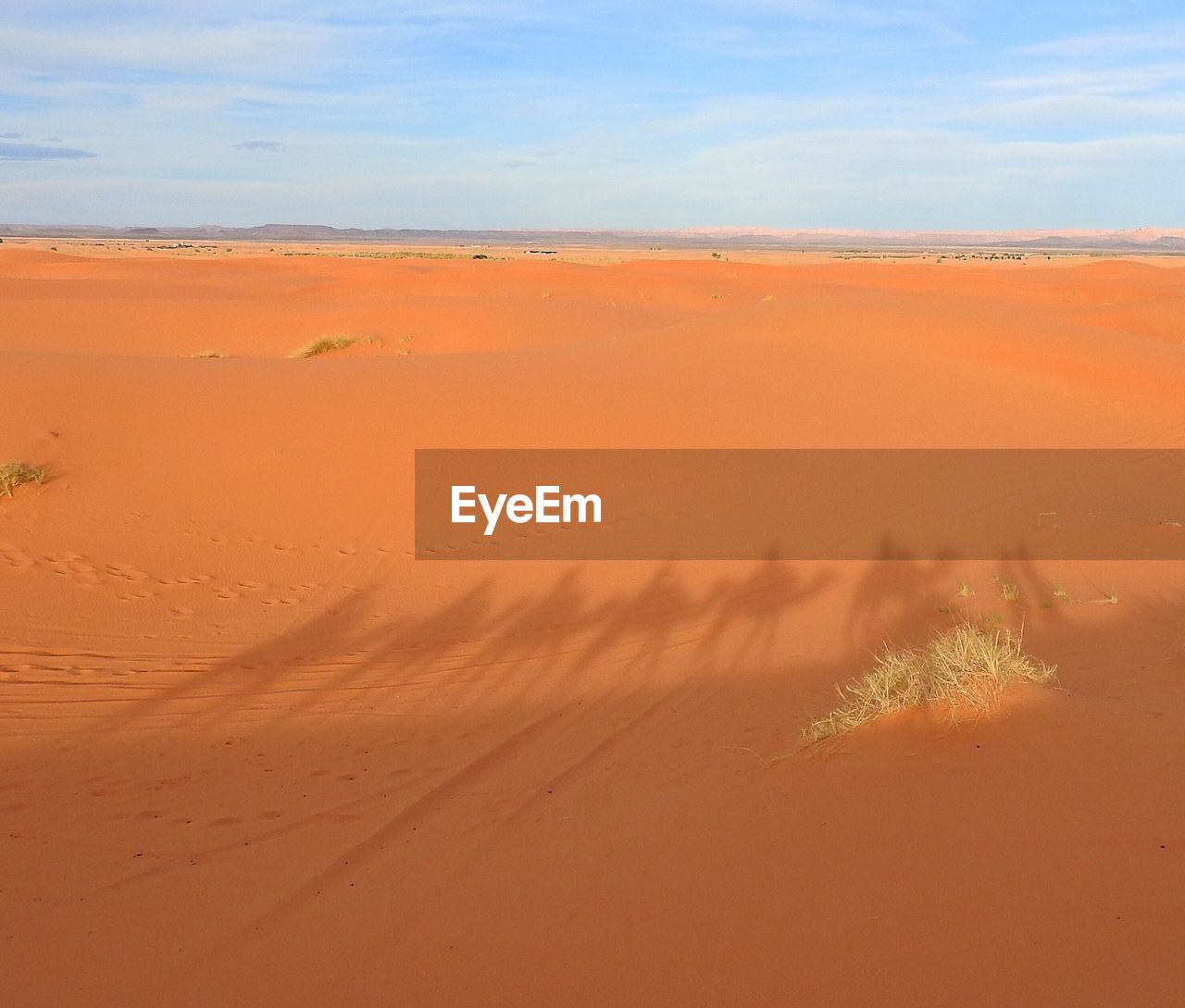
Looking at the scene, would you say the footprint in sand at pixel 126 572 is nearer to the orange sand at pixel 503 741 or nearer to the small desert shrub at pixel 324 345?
the orange sand at pixel 503 741

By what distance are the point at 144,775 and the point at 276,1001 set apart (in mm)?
2608

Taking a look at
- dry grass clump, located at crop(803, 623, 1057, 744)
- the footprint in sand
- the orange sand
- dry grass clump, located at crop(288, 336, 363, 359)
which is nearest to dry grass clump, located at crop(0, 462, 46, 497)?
the orange sand

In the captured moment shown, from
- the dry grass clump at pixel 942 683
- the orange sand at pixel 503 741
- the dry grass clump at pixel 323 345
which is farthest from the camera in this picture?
the dry grass clump at pixel 323 345

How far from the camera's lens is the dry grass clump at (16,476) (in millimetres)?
10617

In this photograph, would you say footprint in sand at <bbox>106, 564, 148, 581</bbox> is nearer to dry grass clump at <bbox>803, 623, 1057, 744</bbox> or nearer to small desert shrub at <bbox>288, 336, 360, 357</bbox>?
dry grass clump at <bbox>803, 623, 1057, 744</bbox>

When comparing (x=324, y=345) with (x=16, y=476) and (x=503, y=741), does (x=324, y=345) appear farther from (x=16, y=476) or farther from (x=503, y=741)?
(x=503, y=741)

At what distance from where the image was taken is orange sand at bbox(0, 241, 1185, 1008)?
362cm

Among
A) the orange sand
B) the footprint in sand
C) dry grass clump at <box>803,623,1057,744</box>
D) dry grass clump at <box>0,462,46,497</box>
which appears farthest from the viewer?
dry grass clump at <box>0,462,46,497</box>

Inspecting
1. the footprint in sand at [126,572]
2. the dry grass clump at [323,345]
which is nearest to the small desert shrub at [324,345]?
the dry grass clump at [323,345]

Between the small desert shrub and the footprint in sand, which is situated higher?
the small desert shrub

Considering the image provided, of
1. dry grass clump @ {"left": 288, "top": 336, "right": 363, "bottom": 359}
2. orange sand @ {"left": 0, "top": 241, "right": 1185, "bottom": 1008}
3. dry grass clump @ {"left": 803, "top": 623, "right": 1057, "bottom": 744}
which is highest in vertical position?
dry grass clump @ {"left": 288, "top": 336, "right": 363, "bottom": 359}

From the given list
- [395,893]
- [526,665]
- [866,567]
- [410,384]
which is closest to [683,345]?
[410,384]

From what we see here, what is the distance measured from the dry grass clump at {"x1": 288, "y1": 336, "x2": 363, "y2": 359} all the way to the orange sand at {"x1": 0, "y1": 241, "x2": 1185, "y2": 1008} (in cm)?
843

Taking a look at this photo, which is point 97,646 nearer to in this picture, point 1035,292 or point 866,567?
point 866,567
